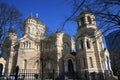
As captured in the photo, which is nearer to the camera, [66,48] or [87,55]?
[87,55]

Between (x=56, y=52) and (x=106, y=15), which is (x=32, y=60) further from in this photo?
(x=106, y=15)

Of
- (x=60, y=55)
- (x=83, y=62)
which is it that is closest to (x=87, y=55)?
(x=83, y=62)

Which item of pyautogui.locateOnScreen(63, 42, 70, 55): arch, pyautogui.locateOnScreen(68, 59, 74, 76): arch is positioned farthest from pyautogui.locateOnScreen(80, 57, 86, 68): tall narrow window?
pyautogui.locateOnScreen(63, 42, 70, 55): arch

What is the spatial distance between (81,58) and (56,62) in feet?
21.0

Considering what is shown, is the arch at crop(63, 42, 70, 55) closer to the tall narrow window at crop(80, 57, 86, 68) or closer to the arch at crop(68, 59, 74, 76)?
the arch at crop(68, 59, 74, 76)

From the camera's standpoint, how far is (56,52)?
3588 centimetres

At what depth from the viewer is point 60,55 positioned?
1406 inches

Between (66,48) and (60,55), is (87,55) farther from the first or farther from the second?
(66,48)

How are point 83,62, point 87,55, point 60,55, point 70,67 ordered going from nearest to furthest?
point 87,55 → point 83,62 → point 70,67 → point 60,55

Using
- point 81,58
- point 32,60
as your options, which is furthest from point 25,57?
point 81,58

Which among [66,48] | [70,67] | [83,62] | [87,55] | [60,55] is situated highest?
[66,48]

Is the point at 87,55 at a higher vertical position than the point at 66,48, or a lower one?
lower

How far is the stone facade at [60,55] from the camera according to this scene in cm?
3089

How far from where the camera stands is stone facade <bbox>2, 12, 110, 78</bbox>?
30891 mm
